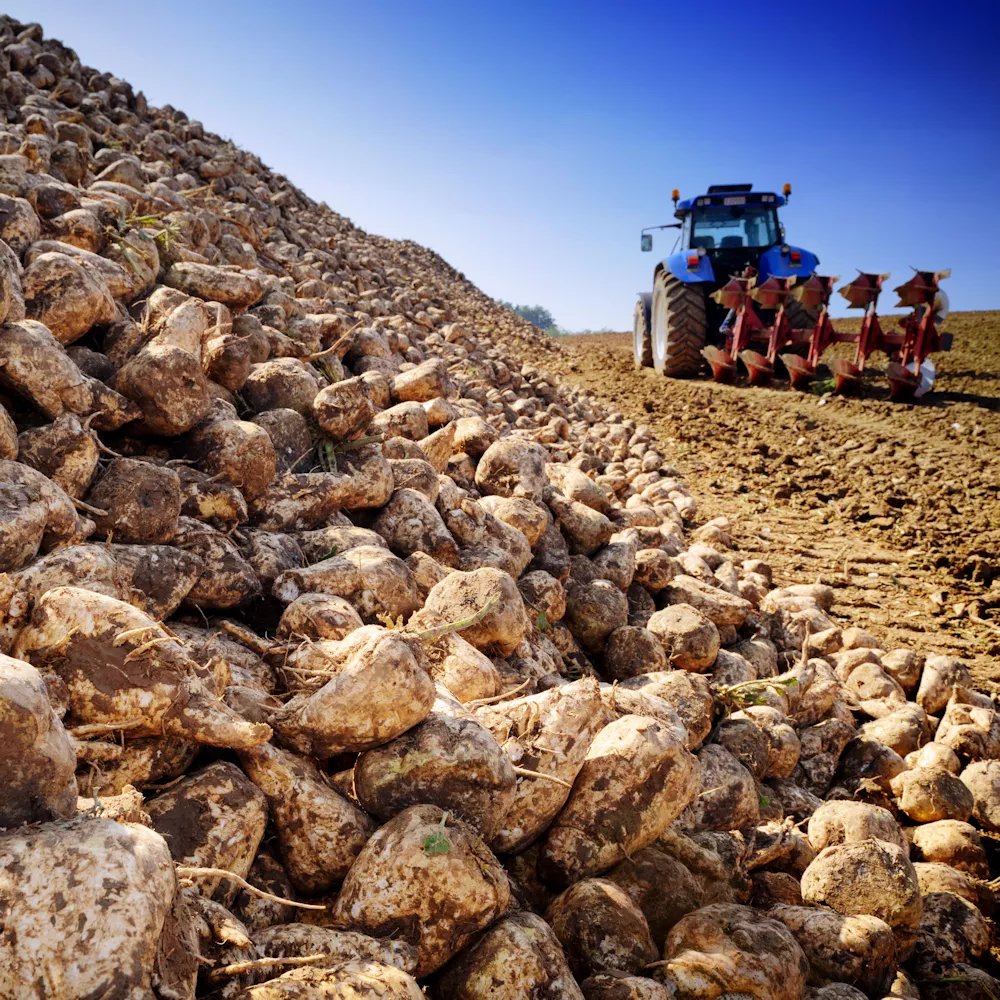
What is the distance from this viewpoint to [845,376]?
32.1 feet

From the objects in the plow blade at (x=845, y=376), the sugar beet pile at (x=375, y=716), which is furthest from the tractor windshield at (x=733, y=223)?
the sugar beet pile at (x=375, y=716)

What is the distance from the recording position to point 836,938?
2107mm

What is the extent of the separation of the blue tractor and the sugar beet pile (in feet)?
22.4

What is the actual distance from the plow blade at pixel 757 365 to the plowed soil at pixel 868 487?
21cm

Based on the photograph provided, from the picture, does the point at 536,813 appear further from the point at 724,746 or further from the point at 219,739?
the point at 724,746

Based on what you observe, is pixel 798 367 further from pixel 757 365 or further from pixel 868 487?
pixel 868 487

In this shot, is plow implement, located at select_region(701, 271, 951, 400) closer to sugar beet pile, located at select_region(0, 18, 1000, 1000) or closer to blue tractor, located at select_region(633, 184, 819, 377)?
blue tractor, located at select_region(633, 184, 819, 377)

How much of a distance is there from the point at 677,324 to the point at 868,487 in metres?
4.40

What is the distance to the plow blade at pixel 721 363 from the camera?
1062 cm

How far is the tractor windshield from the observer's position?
11.0m

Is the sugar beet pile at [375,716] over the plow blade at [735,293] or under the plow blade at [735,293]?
under

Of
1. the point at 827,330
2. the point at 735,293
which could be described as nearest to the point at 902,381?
the point at 827,330

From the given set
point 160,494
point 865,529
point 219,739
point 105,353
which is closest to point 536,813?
point 219,739

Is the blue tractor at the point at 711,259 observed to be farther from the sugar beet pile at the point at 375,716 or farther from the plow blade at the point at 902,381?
the sugar beet pile at the point at 375,716
